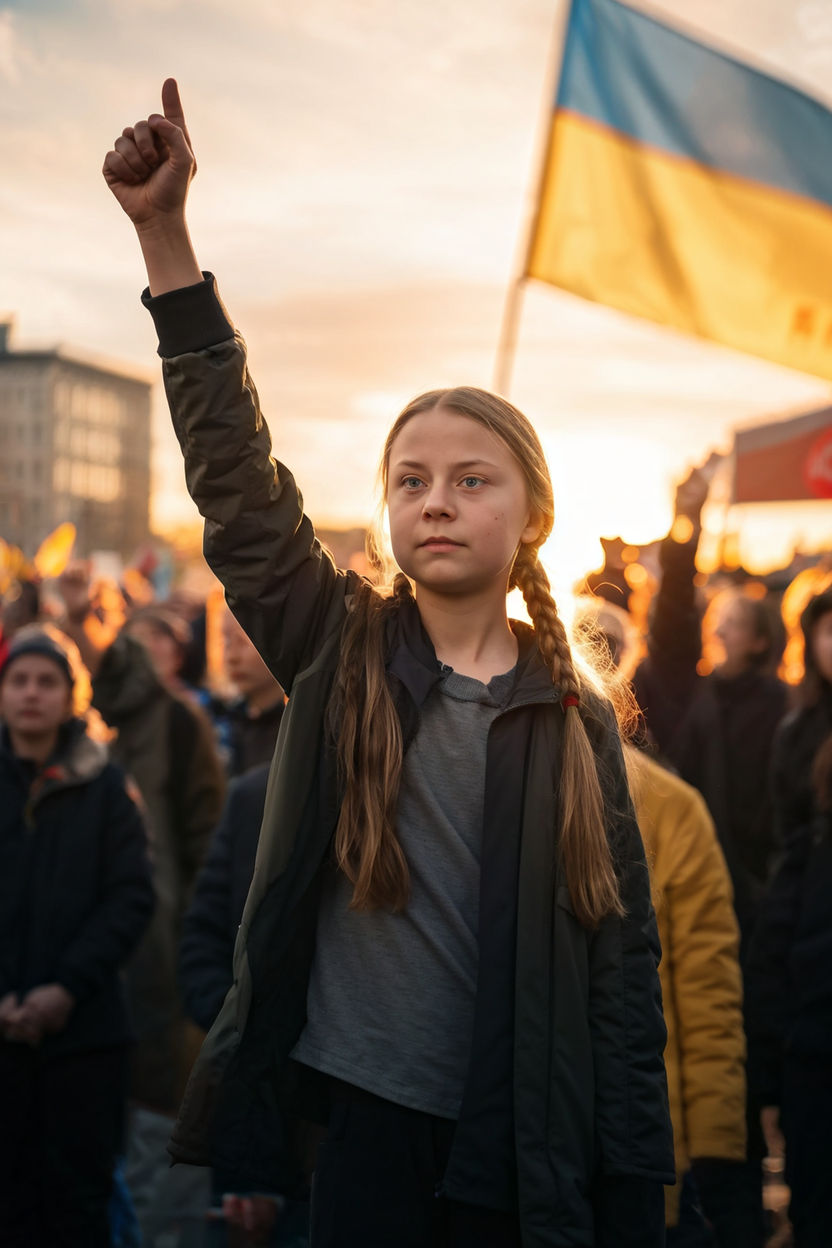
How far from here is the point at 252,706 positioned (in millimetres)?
4664

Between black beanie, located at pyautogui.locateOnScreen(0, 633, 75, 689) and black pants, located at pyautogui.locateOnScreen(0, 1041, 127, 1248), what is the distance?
3.76 feet

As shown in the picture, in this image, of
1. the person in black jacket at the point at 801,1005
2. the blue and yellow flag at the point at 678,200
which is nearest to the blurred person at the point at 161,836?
the person in black jacket at the point at 801,1005

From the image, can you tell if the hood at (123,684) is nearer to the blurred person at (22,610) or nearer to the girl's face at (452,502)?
the blurred person at (22,610)

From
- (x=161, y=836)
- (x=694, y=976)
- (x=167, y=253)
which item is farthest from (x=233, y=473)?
(x=161, y=836)

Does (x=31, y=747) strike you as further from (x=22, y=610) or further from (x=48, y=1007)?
(x=22, y=610)

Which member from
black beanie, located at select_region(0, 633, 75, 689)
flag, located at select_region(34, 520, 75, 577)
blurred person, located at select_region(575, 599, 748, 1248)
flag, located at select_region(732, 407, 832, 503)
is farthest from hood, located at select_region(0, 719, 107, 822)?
flag, located at select_region(34, 520, 75, 577)

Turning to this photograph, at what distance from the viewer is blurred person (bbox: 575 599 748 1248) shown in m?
2.93

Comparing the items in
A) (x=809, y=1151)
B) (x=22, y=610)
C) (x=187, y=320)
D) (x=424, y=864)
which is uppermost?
(x=22, y=610)

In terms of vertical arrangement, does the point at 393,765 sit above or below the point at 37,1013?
above

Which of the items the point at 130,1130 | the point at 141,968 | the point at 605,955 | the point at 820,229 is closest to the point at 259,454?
the point at 605,955

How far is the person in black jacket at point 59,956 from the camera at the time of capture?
378cm

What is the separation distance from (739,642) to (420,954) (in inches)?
156

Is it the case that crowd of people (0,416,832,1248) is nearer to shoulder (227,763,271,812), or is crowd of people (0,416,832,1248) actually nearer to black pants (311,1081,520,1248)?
shoulder (227,763,271,812)

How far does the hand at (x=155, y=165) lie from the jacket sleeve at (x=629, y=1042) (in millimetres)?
1128
